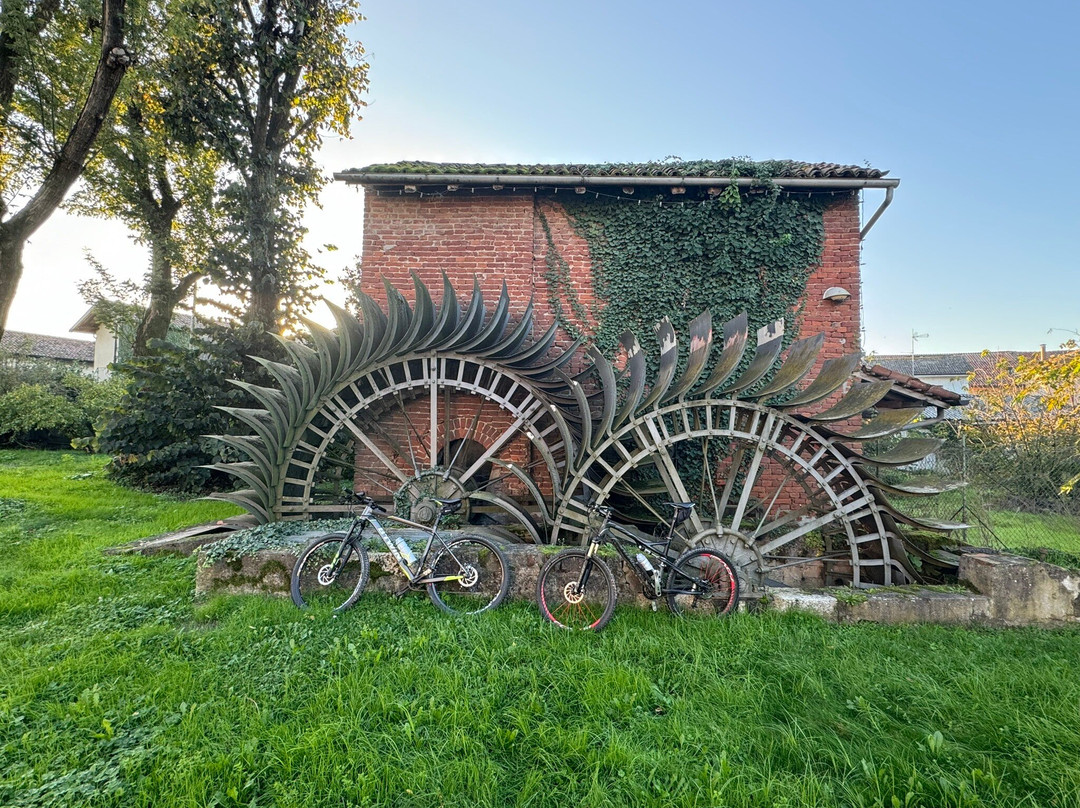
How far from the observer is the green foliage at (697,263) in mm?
6750

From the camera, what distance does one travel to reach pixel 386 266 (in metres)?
7.18

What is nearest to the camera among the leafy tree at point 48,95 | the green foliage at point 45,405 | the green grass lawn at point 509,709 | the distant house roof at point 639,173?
the green grass lawn at point 509,709

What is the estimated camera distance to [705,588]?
4.01m

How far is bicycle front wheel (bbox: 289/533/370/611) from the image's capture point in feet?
13.3

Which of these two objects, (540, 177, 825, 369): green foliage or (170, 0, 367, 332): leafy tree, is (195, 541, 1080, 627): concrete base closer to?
(540, 177, 825, 369): green foliage

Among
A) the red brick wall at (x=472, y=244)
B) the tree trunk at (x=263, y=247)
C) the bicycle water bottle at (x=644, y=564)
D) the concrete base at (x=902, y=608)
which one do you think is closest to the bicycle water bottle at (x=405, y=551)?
the bicycle water bottle at (x=644, y=564)

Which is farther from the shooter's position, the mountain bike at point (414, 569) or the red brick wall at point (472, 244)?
the red brick wall at point (472, 244)

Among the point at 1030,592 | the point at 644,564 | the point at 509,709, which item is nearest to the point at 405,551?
the point at 509,709

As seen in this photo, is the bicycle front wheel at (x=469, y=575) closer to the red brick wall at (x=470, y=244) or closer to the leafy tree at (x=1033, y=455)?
the red brick wall at (x=470, y=244)

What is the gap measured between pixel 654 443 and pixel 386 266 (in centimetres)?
489

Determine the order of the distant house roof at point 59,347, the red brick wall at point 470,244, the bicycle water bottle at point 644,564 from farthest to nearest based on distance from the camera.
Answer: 1. the distant house roof at point 59,347
2. the red brick wall at point 470,244
3. the bicycle water bottle at point 644,564

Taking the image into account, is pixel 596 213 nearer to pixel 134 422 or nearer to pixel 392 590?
pixel 392 590

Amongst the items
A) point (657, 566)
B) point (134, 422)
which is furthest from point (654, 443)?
point (134, 422)

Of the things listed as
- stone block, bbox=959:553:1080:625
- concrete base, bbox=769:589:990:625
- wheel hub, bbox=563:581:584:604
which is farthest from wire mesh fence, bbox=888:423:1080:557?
wheel hub, bbox=563:581:584:604
